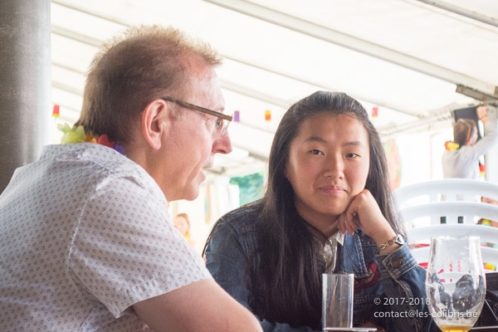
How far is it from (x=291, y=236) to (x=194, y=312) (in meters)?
1.02

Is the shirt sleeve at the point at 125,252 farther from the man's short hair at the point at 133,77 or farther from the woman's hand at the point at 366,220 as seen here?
the woman's hand at the point at 366,220

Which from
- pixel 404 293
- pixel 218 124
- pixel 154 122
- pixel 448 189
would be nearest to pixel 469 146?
pixel 448 189

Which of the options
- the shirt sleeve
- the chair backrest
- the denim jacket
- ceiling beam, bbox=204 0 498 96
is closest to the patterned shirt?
the shirt sleeve

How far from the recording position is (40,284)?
4.17 ft

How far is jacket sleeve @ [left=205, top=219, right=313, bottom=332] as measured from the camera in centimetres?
207

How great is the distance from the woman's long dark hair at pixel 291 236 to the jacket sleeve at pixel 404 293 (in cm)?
18

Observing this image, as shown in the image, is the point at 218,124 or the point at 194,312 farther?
the point at 218,124

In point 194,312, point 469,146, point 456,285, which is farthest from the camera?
point 469,146

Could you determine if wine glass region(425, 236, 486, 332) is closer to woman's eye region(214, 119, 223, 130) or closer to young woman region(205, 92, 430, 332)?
woman's eye region(214, 119, 223, 130)

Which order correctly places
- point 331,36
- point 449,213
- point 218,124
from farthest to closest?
point 331,36 → point 449,213 → point 218,124

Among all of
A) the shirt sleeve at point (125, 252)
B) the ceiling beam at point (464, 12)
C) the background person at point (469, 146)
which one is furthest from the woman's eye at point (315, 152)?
the background person at point (469, 146)

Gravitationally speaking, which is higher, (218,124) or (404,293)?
(218,124)

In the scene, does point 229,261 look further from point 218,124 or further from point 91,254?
point 91,254

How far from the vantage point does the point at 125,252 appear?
124 cm
